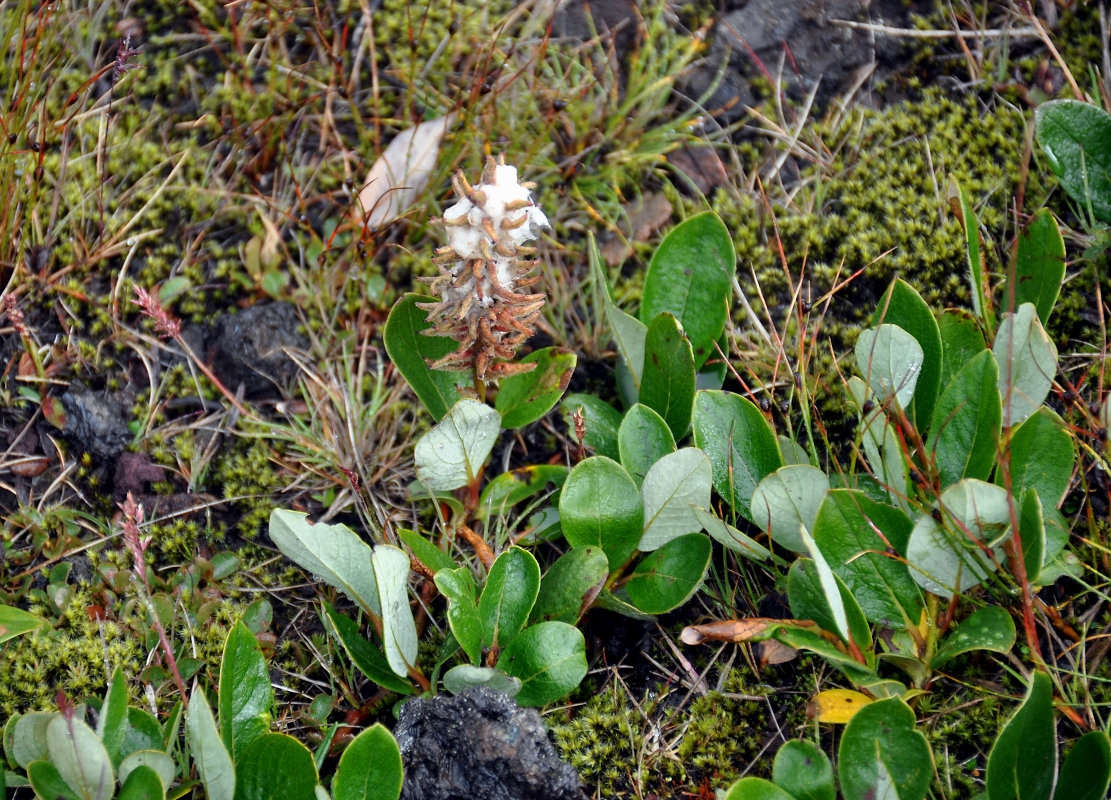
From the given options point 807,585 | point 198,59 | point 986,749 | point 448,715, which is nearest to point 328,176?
point 198,59

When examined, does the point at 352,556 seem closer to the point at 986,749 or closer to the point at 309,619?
the point at 309,619

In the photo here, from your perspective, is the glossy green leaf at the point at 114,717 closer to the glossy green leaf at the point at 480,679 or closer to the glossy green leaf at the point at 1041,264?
the glossy green leaf at the point at 480,679

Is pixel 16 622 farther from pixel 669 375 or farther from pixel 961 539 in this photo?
pixel 961 539

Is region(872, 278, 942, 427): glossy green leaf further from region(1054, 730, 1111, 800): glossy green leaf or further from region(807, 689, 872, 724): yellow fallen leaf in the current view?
region(1054, 730, 1111, 800): glossy green leaf

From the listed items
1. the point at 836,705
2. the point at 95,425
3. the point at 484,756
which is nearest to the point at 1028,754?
the point at 836,705

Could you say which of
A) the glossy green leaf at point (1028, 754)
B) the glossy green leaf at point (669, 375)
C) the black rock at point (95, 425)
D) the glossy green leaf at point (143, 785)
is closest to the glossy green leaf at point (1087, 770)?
the glossy green leaf at point (1028, 754)
